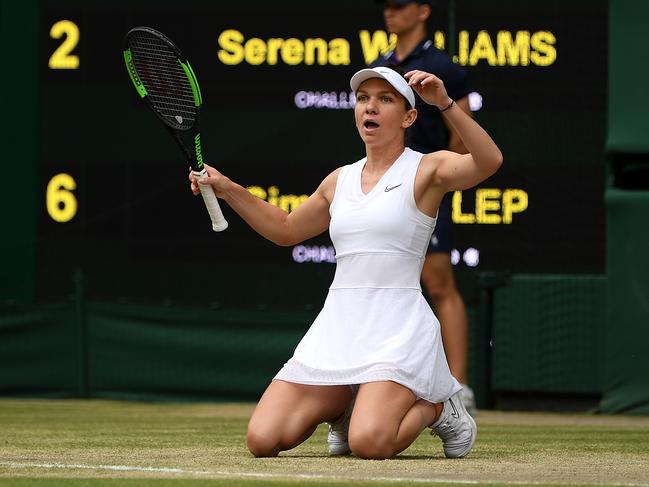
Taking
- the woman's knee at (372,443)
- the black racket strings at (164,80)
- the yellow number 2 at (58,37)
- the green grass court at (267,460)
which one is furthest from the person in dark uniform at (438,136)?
the yellow number 2 at (58,37)

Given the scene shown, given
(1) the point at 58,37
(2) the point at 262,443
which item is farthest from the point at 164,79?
(1) the point at 58,37

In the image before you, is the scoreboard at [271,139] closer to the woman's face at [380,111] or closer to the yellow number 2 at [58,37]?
the yellow number 2 at [58,37]

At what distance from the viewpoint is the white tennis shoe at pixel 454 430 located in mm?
4758

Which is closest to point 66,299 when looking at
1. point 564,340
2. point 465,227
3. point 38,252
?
point 38,252

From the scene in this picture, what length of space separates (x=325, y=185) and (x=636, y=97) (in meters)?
2.84

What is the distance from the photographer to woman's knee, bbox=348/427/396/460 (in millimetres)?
4523

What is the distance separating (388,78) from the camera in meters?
4.76

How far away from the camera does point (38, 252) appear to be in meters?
8.77

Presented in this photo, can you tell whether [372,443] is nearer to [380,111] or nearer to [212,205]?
[212,205]

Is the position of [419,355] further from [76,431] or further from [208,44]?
[208,44]

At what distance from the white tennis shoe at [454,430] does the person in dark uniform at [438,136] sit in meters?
1.60

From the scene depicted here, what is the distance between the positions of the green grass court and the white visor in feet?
3.69

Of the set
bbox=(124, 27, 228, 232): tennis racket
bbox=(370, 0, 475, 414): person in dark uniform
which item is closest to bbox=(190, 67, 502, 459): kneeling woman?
bbox=(124, 27, 228, 232): tennis racket

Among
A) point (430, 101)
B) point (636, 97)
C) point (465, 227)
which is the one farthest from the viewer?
point (465, 227)
